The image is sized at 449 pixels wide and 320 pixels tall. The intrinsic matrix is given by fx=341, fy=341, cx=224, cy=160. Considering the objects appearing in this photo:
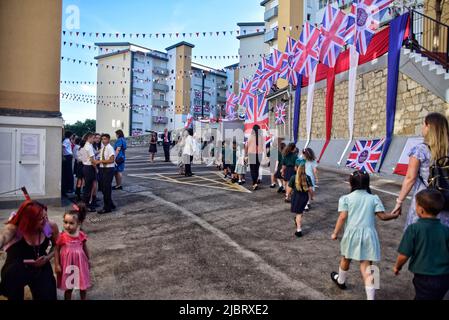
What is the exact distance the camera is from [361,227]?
12.5 ft

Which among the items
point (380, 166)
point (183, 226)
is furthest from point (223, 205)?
point (380, 166)

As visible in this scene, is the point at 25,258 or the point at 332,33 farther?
the point at 332,33

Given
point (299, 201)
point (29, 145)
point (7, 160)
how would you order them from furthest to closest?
point (29, 145), point (7, 160), point (299, 201)

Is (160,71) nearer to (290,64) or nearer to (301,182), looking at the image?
(290,64)

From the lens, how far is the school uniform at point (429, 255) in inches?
115

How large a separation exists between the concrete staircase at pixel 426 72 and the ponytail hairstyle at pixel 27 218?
11192 millimetres

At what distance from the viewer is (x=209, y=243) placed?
5.85 metres

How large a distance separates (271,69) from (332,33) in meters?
7.03

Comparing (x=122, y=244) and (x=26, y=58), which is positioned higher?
(x=26, y=58)

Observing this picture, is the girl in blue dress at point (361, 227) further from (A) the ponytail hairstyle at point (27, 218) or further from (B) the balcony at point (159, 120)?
(B) the balcony at point (159, 120)

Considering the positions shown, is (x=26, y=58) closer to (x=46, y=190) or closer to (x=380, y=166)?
(x=46, y=190)

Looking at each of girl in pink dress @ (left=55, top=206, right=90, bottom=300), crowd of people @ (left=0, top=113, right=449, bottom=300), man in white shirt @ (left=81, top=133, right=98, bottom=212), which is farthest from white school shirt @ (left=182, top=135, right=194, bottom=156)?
girl in pink dress @ (left=55, top=206, right=90, bottom=300)

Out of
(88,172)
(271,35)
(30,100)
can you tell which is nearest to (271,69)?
(88,172)
